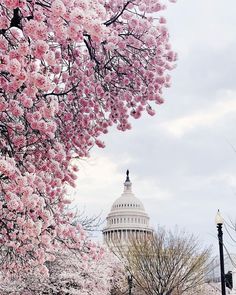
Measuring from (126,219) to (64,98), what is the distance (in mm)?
105668

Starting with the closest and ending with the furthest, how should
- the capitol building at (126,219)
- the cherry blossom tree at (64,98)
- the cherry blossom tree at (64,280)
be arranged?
1. the cherry blossom tree at (64,98)
2. the cherry blossom tree at (64,280)
3. the capitol building at (126,219)

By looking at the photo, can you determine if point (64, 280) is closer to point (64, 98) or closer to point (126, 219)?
point (64, 98)

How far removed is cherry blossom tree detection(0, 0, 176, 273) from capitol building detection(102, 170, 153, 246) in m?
97.5

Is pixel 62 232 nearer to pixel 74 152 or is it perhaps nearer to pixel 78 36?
pixel 74 152

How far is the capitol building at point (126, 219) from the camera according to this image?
111 meters

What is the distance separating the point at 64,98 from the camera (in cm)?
960

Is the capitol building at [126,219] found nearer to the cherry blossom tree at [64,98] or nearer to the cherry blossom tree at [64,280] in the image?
the cherry blossom tree at [64,280]

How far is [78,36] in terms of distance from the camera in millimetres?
5793

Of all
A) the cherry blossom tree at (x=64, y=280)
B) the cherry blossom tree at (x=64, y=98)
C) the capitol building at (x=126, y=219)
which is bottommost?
the cherry blossom tree at (x=64, y=98)

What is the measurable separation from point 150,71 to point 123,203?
112 metres

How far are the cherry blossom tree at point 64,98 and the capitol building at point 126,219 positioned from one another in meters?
97.5

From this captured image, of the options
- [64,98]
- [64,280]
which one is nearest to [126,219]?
[64,280]

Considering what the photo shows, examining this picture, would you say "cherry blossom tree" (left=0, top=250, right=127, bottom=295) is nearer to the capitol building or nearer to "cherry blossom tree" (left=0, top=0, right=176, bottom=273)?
"cherry blossom tree" (left=0, top=0, right=176, bottom=273)

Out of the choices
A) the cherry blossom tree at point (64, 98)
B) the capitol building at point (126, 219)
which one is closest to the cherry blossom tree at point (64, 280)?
the cherry blossom tree at point (64, 98)
